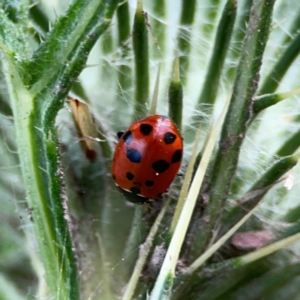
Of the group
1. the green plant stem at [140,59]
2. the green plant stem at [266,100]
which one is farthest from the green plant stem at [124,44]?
the green plant stem at [266,100]

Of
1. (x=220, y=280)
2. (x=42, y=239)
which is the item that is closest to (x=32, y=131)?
(x=42, y=239)

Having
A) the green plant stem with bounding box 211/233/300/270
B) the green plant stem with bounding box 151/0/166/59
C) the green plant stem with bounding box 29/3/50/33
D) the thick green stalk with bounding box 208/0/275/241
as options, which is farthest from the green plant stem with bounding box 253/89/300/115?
the green plant stem with bounding box 29/3/50/33

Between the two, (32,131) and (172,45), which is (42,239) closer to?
(32,131)

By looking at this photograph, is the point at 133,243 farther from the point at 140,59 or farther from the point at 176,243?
the point at 140,59

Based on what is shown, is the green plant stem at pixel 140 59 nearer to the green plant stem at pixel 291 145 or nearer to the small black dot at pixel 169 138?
the small black dot at pixel 169 138

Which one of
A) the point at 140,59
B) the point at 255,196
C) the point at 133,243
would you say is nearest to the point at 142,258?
the point at 133,243

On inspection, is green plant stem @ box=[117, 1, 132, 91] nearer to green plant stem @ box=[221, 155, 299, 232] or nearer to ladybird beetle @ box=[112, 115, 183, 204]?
ladybird beetle @ box=[112, 115, 183, 204]

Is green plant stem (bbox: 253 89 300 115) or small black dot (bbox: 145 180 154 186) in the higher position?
green plant stem (bbox: 253 89 300 115)
